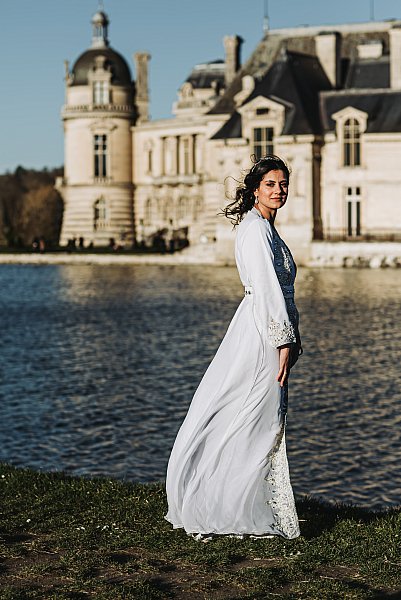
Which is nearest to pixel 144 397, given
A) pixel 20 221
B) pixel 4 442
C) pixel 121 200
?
pixel 4 442

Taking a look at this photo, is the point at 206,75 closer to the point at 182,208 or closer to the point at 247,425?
the point at 182,208

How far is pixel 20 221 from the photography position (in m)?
93.1

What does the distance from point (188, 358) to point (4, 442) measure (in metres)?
7.70

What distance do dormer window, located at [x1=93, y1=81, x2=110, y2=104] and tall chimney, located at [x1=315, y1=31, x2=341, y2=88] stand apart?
16991 mm

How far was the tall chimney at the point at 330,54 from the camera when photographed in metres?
58.4

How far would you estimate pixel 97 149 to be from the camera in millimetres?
72875

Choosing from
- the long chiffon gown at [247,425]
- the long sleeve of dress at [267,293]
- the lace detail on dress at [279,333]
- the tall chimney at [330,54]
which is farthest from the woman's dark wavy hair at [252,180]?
the tall chimney at [330,54]

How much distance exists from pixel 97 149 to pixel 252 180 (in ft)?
217

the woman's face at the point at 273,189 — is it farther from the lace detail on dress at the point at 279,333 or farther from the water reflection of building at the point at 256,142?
the water reflection of building at the point at 256,142

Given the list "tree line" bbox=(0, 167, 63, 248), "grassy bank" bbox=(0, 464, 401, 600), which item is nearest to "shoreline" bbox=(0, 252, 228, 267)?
"tree line" bbox=(0, 167, 63, 248)

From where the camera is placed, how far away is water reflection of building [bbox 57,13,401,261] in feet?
179

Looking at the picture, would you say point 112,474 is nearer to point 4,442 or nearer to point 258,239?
point 4,442

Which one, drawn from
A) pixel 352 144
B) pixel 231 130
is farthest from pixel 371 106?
pixel 231 130

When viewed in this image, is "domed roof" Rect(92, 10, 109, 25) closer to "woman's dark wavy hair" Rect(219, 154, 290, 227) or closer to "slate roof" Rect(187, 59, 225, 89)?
"slate roof" Rect(187, 59, 225, 89)
